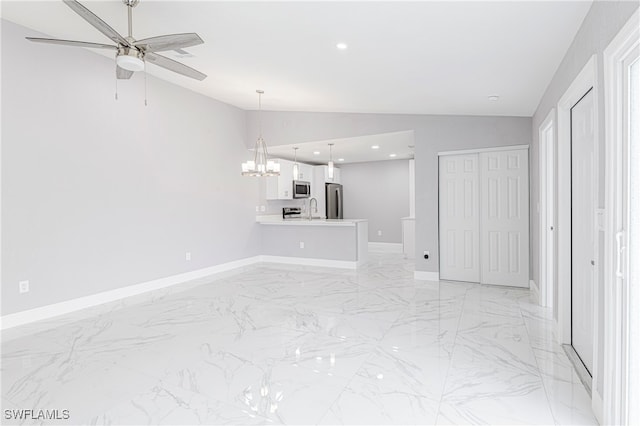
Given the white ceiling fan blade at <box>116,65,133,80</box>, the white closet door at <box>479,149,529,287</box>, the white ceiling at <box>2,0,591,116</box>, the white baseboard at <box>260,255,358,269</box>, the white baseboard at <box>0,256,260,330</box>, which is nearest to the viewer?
the white ceiling at <box>2,0,591,116</box>

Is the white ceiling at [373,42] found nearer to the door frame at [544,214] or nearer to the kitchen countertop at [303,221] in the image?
the door frame at [544,214]

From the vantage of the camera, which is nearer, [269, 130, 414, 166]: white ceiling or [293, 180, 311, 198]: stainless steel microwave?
[269, 130, 414, 166]: white ceiling

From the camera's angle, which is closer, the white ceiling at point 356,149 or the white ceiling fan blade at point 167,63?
the white ceiling fan blade at point 167,63

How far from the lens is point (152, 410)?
200cm

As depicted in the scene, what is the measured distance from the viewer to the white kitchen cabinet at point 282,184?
725 cm

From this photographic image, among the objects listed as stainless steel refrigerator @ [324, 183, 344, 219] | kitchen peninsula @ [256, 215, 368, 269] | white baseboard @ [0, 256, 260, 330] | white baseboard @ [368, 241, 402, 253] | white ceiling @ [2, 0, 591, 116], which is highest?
white ceiling @ [2, 0, 591, 116]

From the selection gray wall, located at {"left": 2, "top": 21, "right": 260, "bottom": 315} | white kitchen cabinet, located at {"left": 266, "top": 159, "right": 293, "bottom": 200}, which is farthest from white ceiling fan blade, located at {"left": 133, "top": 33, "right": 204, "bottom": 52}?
white kitchen cabinet, located at {"left": 266, "top": 159, "right": 293, "bottom": 200}

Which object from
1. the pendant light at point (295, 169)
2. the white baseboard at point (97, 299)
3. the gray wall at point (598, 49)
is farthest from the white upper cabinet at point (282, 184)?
the gray wall at point (598, 49)

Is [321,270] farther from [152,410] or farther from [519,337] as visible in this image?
[152,410]

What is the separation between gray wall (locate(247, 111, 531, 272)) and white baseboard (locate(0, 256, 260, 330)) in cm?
305

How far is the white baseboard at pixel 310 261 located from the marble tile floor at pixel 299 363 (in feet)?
6.63

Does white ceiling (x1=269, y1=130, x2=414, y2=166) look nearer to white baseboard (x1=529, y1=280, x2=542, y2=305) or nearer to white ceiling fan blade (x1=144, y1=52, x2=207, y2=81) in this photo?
white baseboard (x1=529, y1=280, x2=542, y2=305)

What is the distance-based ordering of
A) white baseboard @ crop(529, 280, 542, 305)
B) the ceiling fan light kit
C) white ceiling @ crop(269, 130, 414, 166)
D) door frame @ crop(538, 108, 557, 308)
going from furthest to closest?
1. white ceiling @ crop(269, 130, 414, 166)
2. white baseboard @ crop(529, 280, 542, 305)
3. door frame @ crop(538, 108, 557, 308)
4. the ceiling fan light kit

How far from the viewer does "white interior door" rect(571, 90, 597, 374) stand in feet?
7.94
